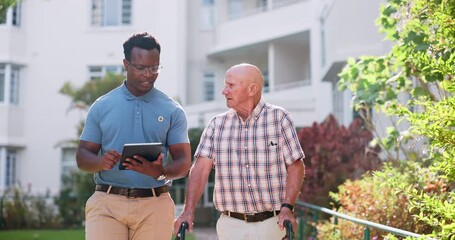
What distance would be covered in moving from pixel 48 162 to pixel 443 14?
75.5ft

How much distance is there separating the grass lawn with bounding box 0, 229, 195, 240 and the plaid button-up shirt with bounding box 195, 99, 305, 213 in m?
12.1

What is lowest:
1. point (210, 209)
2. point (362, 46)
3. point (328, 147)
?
point (210, 209)

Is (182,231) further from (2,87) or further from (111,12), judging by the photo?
(111,12)

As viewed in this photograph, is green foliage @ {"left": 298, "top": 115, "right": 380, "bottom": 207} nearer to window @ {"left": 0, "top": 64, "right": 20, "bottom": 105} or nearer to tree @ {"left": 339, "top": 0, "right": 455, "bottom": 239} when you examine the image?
tree @ {"left": 339, "top": 0, "right": 455, "bottom": 239}

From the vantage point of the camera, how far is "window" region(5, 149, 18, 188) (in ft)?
87.4

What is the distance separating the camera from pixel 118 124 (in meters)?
5.76

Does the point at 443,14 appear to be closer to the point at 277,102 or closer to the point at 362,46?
the point at 362,46

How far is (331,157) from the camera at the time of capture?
45.5 ft

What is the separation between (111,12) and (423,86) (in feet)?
64.9

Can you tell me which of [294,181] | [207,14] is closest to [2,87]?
[207,14]

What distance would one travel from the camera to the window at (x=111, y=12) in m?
28.1

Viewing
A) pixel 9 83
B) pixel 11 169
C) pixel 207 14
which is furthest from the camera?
pixel 207 14

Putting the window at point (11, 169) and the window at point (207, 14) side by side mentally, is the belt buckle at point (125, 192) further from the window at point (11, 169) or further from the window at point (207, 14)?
the window at point (207, 14)

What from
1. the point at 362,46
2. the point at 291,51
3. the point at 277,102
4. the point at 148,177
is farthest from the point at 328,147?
the point at 291,51
